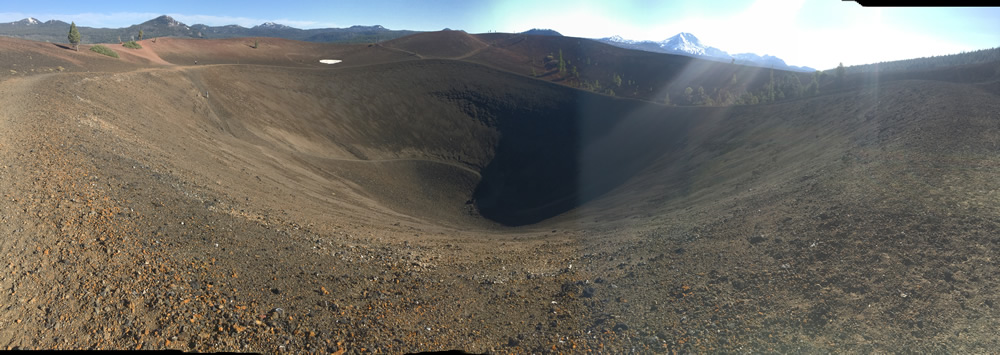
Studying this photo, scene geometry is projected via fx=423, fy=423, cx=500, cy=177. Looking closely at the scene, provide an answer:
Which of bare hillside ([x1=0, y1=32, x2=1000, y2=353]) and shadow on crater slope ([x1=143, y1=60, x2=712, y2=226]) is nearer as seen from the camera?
bare hillside ([x1=0, y1=32, x2=1000, y2=353])

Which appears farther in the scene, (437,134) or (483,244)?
(437,134)

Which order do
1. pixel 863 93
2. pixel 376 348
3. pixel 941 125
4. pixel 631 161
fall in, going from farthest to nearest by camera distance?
1. pixel 631 161
2. pixel 863 93
3. pixel 941 125
4. pixel 376 348

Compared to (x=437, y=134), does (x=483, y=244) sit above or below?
below

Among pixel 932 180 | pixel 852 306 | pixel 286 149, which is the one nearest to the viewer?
pixel 852 306

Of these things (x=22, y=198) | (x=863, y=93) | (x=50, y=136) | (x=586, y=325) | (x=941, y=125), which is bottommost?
(x=586, y=325)

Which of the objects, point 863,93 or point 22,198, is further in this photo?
point 863,93

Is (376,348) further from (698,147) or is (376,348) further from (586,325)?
(698,147)

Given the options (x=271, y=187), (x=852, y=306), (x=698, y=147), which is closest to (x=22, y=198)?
(x=271, y=187)

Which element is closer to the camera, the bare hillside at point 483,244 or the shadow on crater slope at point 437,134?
the bare hillside at point 483,244

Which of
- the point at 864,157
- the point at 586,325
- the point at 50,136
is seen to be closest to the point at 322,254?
the point at 586,325

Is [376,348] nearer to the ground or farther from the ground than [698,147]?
nearer to the ground
